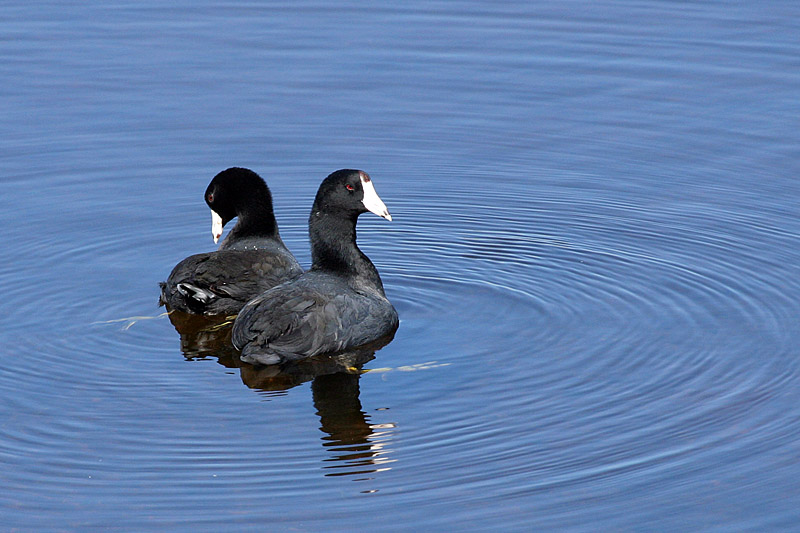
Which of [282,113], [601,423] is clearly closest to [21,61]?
[282,113]

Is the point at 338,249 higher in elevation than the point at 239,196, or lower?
lower

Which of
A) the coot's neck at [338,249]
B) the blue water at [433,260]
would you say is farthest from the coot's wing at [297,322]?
the coot's neck at [338,249]

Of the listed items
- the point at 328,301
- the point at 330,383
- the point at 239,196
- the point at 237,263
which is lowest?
the point at 330,383

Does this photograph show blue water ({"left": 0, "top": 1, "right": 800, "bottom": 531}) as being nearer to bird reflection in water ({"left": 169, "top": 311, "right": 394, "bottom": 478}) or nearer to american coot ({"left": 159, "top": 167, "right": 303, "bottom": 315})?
bird reflection in water ({"left": 169, "top": 311, "right": 394, "bottom": 478})

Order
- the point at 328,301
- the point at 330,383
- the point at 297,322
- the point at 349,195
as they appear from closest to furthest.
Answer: the point at 330,383 → the point at 297,322 → the point at 328,301 → the point at 349,195

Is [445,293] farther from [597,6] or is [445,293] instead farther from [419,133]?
[597,6]

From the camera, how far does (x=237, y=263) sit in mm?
7965

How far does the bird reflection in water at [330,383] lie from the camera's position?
6.06m

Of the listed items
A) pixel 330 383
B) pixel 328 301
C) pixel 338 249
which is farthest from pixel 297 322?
pixel 338 249

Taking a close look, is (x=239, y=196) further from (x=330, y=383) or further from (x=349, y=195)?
(x=330, y=383)

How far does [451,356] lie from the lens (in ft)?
23.7

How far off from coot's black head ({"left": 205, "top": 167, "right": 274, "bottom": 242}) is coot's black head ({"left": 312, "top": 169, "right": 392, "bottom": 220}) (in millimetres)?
830

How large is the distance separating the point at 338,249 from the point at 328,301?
0.69 meters

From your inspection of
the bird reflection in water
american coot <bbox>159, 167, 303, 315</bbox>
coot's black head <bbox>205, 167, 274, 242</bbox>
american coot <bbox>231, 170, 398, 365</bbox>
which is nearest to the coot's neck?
american coot <bbox>231, 170, 398, 365</bbox>
